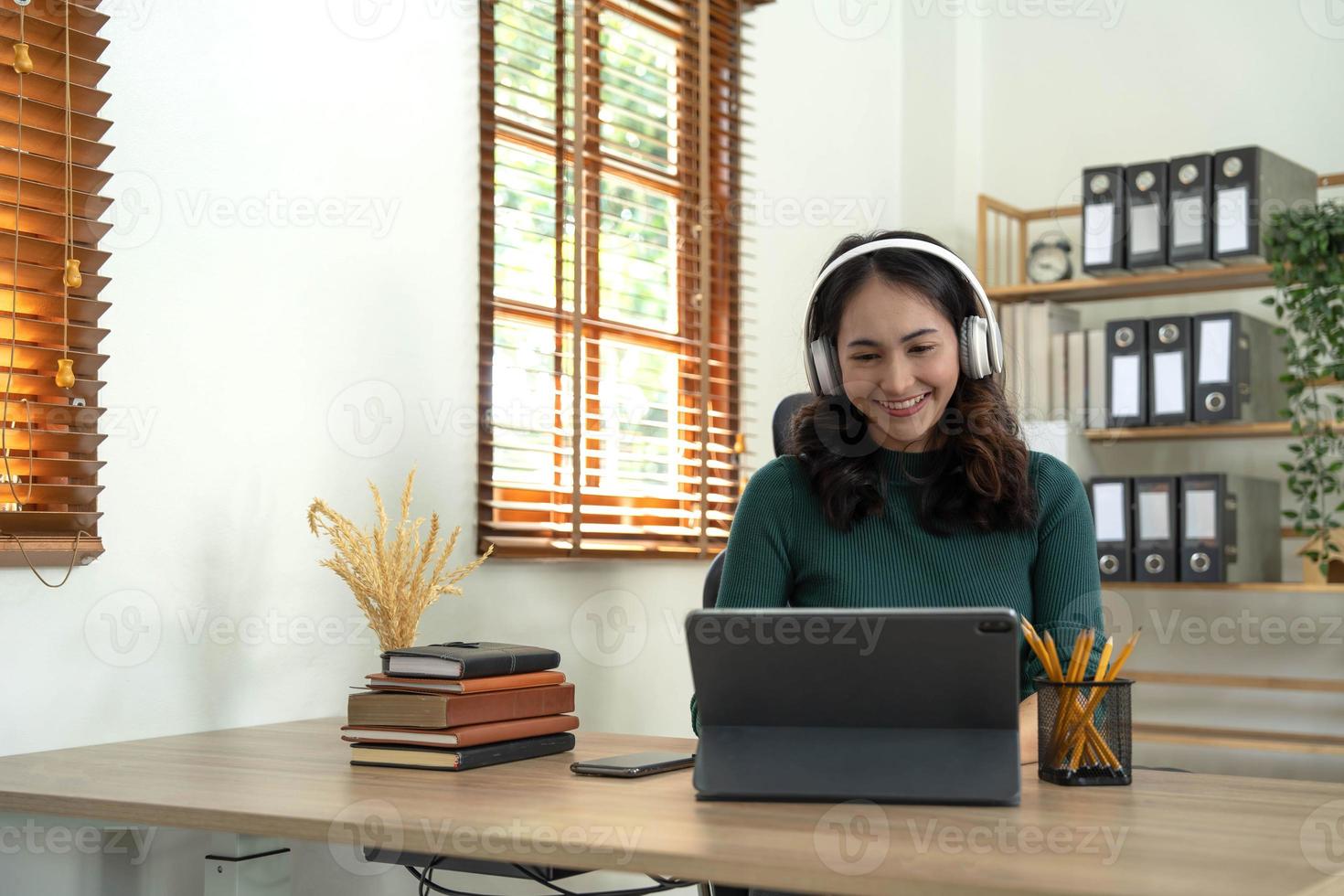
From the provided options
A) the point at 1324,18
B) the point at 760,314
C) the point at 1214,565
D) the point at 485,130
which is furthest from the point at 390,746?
the point at 1324,18

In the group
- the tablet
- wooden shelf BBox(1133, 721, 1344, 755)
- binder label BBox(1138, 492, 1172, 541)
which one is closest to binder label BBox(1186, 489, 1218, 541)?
binder label BBox(1138, 492, 1172, 541)

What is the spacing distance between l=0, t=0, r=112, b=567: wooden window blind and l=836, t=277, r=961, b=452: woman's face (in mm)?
1009

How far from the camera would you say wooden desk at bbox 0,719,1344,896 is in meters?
0.96

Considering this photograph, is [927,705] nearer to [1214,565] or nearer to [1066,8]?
[1214,565]

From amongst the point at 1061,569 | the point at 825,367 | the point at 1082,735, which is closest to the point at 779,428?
the point at 825,367

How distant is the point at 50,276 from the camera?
5.86ft

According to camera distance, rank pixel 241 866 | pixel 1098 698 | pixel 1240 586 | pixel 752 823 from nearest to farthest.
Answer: pixel 752 823, pixel 1098 698, pixel 241 866, pixel 1240 586

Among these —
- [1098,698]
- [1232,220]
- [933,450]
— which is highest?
[1232,220]

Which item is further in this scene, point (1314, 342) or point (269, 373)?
point (1314, 342)

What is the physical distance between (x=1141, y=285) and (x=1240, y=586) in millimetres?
835

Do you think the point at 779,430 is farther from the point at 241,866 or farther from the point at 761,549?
the point at 241,866

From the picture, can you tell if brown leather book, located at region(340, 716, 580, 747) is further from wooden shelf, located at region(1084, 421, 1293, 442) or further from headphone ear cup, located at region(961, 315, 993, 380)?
wooden shelf, located at region(1084, 421, 1293, 442)

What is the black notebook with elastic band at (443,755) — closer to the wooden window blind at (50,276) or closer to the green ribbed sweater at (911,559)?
the green ribbed sweater at (911,559)

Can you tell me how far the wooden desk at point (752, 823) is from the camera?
0.96 m
